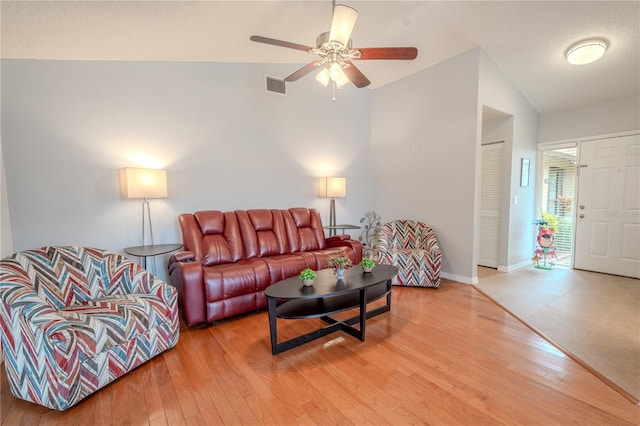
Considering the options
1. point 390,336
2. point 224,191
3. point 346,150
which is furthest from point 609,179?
point 224,191

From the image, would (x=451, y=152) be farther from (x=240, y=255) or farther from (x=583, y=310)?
(x=240, y=255)

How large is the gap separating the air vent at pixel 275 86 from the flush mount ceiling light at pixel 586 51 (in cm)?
355

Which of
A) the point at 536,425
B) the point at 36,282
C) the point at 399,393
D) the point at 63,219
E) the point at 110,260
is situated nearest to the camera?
the point at 536,425

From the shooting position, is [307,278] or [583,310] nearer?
[307,278]

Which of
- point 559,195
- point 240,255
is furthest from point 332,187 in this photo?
point 559,195

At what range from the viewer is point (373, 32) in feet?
11.3

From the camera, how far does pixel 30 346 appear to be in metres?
1.63

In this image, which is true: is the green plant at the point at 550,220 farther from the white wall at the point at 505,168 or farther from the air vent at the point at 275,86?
the air vent at the point at 275,86

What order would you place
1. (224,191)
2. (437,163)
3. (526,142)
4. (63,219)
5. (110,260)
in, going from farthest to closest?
(526,142)
(437,163)
(224,191)
(63,219)
(110,260)

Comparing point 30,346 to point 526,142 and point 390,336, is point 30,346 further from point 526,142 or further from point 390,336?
point 526,142

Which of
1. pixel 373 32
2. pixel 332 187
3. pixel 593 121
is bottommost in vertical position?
pixel 332 187

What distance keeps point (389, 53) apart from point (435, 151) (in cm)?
205

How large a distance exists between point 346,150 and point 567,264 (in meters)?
4.15

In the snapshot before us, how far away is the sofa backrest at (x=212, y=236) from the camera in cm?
312
